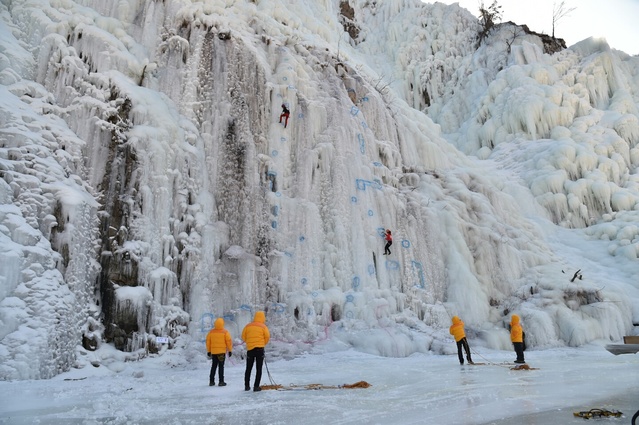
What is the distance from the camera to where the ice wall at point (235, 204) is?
1080 centimetres

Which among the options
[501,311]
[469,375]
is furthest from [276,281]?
[501,311]

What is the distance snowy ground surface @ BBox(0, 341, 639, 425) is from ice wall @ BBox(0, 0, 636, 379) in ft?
5.31

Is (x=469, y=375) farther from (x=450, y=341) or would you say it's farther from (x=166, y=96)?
(x=166, y=96)

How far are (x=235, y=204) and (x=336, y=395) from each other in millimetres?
8087

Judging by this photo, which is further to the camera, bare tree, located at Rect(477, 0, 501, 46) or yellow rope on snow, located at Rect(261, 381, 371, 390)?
bare tree, located at Rect(477, 0, 501, 46)

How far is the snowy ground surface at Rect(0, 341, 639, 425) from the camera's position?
5109 millimetres

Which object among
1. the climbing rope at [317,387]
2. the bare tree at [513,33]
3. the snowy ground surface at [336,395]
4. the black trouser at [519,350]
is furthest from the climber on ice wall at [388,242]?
the bare tree at [513,33]

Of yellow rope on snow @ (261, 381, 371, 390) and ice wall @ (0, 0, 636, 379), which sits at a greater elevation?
ice wall @ (0, 0, 636, 379)

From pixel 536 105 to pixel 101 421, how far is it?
26.4 meters

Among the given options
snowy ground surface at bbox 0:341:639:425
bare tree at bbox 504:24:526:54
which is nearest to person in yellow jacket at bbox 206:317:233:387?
snowy ground surface at bbox 0:341:639:425

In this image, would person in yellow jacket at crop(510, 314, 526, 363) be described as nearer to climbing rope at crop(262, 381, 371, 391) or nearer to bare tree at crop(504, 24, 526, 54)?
climbing rope at crop(262, 381, 371, 391)

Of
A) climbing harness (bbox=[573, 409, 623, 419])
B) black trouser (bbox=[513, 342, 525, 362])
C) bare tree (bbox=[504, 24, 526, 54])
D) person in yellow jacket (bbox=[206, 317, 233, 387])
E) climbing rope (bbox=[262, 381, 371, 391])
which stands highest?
bare tree (bbox=[504, 24, 526, 54])

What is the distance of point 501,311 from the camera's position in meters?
15.1

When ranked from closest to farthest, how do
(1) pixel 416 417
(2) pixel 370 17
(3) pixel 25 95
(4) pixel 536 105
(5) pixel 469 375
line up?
(1) pixel 416 417 < (5) pixel 469 375 < (3) pixel 25 95 < (4) pixel 536 105 < (2) pixel 370 17
